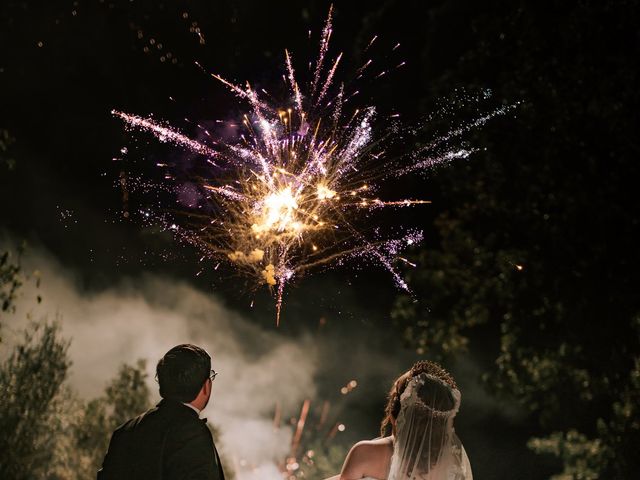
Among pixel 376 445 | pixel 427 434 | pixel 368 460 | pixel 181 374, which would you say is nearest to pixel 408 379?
pixel 427 434

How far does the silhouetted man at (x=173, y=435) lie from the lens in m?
3.52

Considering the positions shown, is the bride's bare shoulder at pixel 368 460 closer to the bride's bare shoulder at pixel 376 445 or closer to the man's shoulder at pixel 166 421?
the bride's bare shoulder at pixel 376 445

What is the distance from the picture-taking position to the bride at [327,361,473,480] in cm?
530

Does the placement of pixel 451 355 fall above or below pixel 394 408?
above

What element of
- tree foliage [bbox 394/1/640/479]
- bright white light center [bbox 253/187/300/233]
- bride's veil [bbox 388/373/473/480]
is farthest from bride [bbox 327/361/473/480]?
tree foliage [bbox 394/1/640/479]

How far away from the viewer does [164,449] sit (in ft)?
11.7

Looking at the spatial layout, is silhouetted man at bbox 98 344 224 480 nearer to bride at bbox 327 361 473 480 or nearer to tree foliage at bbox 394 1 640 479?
bride at bbox 327 361 473 480

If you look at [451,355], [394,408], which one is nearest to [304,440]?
[451,355]

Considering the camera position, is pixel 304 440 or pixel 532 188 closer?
pixel 532 188

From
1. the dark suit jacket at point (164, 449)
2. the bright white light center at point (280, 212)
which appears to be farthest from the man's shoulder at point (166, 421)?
the bright white light center at point (280, 212)

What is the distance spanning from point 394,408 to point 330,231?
5221 millimetres

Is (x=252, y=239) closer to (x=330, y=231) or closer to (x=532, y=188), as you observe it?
(x=330, y=231)

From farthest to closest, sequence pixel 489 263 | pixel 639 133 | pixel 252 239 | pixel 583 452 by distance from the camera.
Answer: pixel 489 263
pixel 583 452
pixel 639 133
pixel 252 239

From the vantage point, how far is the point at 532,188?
1245 cm
